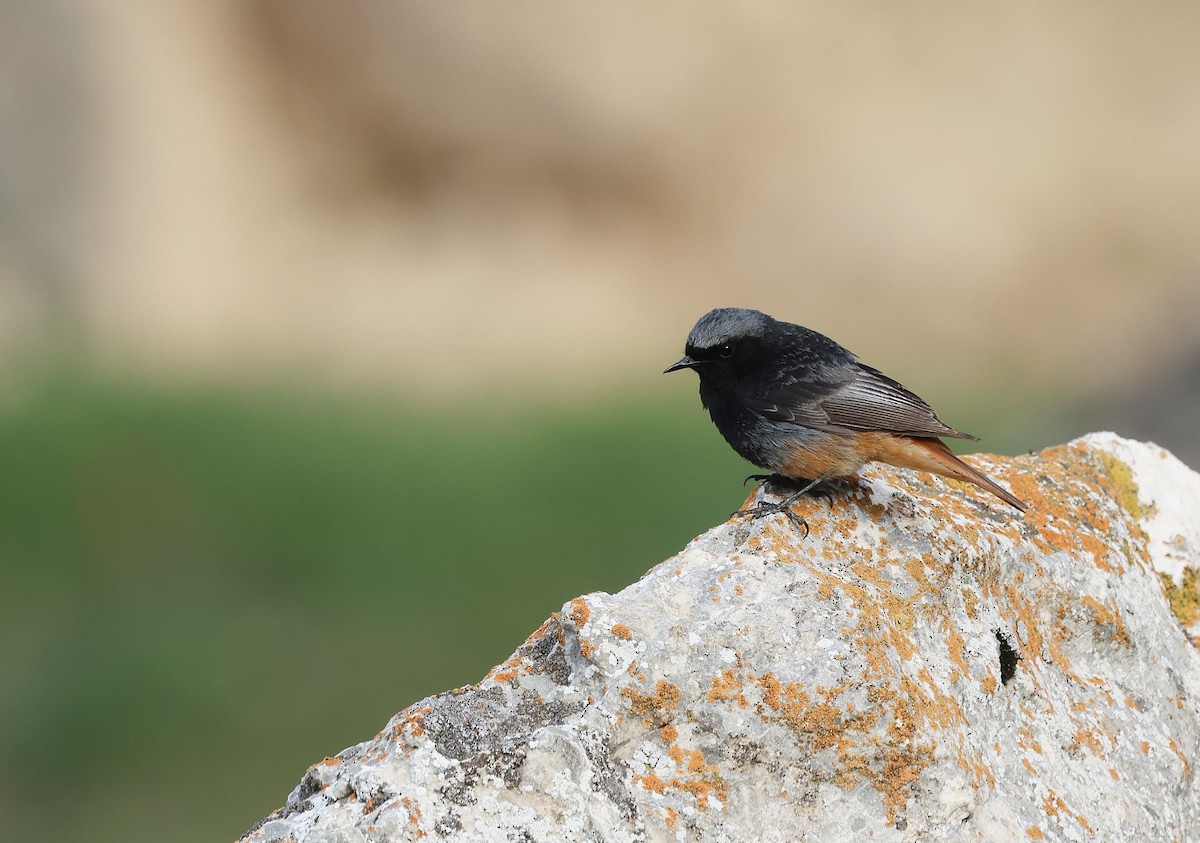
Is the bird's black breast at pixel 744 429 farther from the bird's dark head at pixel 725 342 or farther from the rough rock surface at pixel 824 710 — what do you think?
the rough rock surface at pixel 824 710

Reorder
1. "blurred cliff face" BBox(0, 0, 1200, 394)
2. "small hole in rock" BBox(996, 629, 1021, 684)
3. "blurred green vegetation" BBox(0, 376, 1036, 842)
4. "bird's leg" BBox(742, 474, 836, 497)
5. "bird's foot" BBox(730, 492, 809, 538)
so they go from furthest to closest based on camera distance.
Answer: "blurred cliff face" BBox(0, 0, 1200, 394), "blurred green vegetation" BBox(0, 376, 1036, 842), "bird's leg" BBox(742, 474, 836, 497), "bird's foot" BBox(730, 492, 809, 538), "small hole in rock" BBox(996, 629, 1021, 684)

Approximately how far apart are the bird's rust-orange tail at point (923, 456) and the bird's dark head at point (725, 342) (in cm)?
68

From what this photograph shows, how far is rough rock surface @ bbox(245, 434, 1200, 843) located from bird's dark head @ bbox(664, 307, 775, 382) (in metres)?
0.74

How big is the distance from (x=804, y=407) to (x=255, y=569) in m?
7.50

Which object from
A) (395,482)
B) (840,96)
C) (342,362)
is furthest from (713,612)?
(840,96)

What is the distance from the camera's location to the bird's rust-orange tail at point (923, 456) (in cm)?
511

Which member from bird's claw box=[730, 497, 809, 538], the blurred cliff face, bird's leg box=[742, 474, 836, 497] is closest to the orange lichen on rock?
bird's claw box=[730, 497, 809, 538]

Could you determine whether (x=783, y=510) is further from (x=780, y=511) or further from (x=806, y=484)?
(x=806, y=484)

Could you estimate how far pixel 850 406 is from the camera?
5266mm

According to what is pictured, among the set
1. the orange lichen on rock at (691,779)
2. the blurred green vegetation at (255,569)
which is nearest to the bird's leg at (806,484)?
the orange lichen on rock at (691,779)

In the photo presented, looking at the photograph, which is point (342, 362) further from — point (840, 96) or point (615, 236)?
point (840, 96)

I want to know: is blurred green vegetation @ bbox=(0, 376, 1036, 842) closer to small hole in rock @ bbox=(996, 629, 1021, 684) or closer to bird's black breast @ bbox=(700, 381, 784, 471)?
bird's black breast @ bbox=(700, 381, 784, 471)

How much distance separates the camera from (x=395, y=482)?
1327 centimetres

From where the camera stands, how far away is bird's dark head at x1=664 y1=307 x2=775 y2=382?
5434mm
